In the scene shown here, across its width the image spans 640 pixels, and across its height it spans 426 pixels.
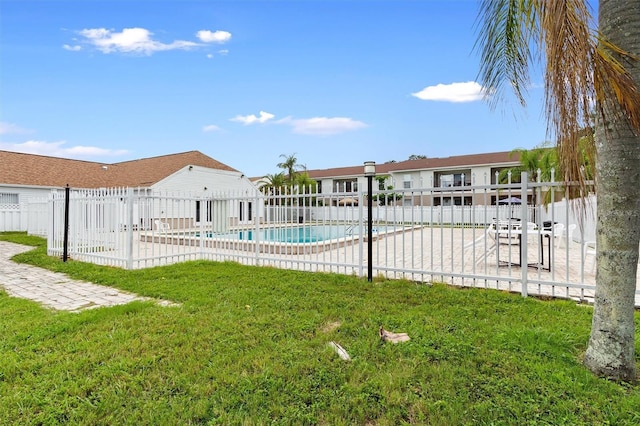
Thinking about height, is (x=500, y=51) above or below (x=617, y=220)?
above

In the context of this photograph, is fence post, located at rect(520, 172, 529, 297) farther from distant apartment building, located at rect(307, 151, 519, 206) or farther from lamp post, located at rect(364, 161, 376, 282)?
distant apartment building, located at rect(307, 151, 519, 206)

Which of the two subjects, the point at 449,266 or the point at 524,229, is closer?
the point at 524,229

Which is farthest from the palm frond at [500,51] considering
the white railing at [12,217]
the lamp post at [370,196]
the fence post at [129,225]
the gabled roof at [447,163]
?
the gabled roof at [447,163]

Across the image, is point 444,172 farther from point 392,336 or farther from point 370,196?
point 392,336

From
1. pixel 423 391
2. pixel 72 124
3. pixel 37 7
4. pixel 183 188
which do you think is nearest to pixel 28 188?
pixel 72 124

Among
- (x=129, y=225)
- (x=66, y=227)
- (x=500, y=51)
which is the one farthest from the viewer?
(x=66, y=227)

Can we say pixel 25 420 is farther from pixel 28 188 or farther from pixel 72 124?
pixel 28 188

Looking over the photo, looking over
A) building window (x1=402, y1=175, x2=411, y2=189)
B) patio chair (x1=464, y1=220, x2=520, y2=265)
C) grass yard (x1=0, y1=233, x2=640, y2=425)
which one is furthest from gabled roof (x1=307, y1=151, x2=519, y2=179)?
grass yard (x1=0, y1=233, x2=640, y2=425)

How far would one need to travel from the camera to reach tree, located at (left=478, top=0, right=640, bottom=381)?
2.14m

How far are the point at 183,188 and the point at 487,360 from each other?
894 inches

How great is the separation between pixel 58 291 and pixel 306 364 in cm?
558

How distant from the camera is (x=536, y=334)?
350 centimetres

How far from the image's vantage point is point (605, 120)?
2.48m

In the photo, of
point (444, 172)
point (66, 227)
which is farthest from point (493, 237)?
point (444, 172)
